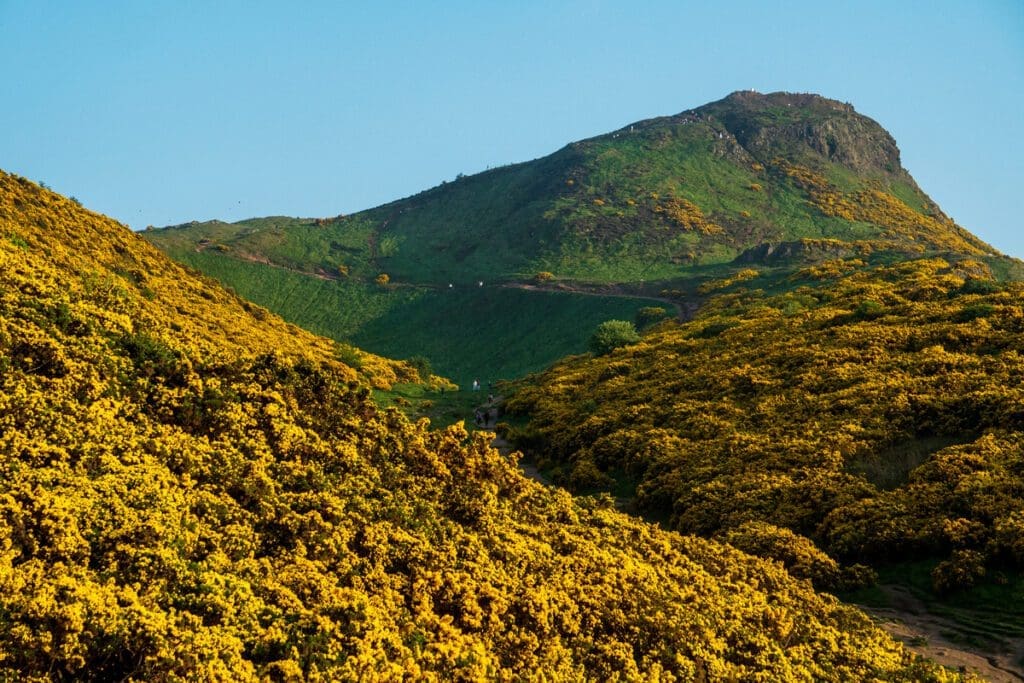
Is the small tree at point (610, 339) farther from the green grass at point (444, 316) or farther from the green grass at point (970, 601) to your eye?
the green grass at point (970, 601)

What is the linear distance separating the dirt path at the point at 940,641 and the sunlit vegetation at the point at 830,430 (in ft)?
3.96

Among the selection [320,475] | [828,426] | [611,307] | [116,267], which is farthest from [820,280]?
[320,475]

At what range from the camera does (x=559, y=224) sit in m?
152

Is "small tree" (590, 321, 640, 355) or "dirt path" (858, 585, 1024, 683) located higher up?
"small tree" (590, 321, 640, 355)

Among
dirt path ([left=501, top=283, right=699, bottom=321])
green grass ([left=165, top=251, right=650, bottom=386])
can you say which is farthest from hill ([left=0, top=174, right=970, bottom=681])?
dirt path ([left=501, top=283, right=699, bottom=321])

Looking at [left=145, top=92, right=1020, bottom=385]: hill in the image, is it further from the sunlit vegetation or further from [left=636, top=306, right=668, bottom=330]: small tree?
the sunlit vegetation

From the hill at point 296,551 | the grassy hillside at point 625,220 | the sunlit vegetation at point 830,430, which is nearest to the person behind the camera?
the hill at point 296,551

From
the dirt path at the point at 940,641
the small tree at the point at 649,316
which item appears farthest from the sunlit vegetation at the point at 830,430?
the small tree at the point at 649,316

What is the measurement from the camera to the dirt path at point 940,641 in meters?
19.3

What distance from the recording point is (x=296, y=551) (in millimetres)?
14609

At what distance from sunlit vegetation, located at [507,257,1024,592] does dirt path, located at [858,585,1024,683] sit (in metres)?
1.21

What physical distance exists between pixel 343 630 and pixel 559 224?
→ 5575 inches

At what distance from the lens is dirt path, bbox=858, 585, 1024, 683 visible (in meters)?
19.3

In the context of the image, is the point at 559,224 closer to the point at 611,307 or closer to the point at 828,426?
the point at 611,307
